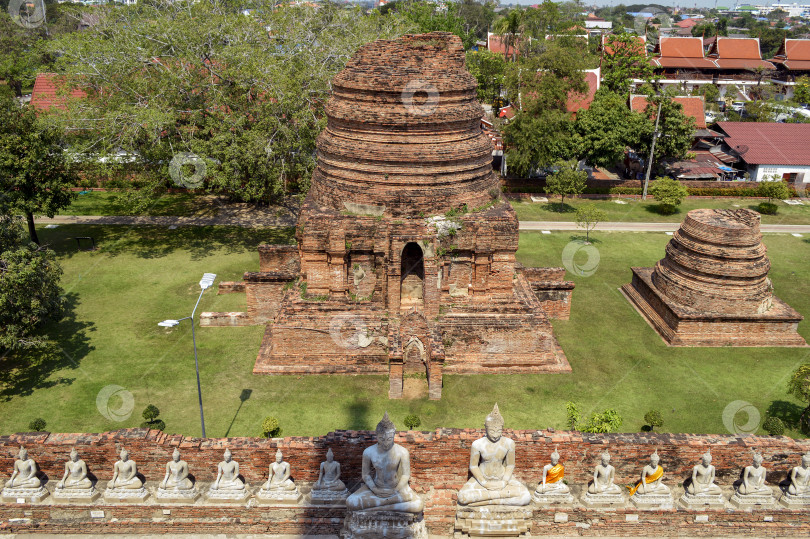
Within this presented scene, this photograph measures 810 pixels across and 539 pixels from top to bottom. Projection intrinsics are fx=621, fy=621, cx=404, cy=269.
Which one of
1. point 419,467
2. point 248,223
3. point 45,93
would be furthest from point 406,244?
point 45,93

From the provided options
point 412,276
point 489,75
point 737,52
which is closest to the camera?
point 412,276

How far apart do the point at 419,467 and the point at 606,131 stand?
3148 cm

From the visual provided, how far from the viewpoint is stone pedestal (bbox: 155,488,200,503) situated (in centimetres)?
1283

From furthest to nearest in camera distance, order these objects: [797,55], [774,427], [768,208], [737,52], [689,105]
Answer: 1. [737,52]
2. [797,55]
3. [689,105]
4. [768,208]
5. [774,427]

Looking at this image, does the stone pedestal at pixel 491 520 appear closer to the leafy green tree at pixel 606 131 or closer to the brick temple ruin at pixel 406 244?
the brick temple ruin at pixel 406 244

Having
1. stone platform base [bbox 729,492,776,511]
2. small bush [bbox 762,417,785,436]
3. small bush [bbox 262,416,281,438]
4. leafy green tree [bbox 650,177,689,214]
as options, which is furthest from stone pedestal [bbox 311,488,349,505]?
leafy green tree [bbox 650,177,689,214]

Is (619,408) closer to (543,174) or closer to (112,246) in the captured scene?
(112,246)

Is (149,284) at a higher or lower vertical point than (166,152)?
lower

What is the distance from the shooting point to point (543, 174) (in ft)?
146

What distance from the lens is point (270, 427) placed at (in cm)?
1725

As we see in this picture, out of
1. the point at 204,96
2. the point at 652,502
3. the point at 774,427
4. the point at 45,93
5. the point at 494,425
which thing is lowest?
the point at 774,427

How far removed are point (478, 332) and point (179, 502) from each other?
11009 millimetres

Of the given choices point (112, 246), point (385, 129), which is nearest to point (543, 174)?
point (385, 129)

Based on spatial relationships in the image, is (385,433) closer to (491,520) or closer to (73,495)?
(491,520)
